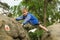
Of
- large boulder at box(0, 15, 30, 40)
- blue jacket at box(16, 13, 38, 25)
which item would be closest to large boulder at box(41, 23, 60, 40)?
blue jacket at box(16, 13, 38, 25)

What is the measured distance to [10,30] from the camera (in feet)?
32.3

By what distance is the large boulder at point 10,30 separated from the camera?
9594 mm

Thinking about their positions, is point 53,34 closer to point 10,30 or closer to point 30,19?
point 30,19

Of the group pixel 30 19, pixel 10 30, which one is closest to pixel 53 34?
pixel 30 19

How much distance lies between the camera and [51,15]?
21.0 metres

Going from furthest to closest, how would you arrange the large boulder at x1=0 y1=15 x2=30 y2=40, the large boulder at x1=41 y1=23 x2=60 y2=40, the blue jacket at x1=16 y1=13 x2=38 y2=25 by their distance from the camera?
the large boulder at x1=41 y1=23 x2=60 y2=40 → the blue jacket at x1=16 y1=13 x2=38 y2=25 → the large boulder at x1=0 y1=15 x2=30 y2=40

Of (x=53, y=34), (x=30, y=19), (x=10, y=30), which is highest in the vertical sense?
(x=30, y=19)

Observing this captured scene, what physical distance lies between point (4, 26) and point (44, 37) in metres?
3.76

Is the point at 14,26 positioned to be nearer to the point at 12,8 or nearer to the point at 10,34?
the point at 10,34

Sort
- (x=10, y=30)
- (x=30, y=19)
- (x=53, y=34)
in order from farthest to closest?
(x=53, y=34) < (x=30, y=19) < (x=10, y=30)

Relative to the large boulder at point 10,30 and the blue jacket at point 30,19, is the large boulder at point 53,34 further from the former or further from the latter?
the large boulder at point 10,30

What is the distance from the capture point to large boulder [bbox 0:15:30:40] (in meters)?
9.59

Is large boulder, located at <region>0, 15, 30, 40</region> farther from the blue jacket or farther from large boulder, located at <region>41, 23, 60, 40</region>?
large boulder, located at <region>41, 23, 60, 40</region>

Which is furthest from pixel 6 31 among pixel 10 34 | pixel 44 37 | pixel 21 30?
pixel 44 37
